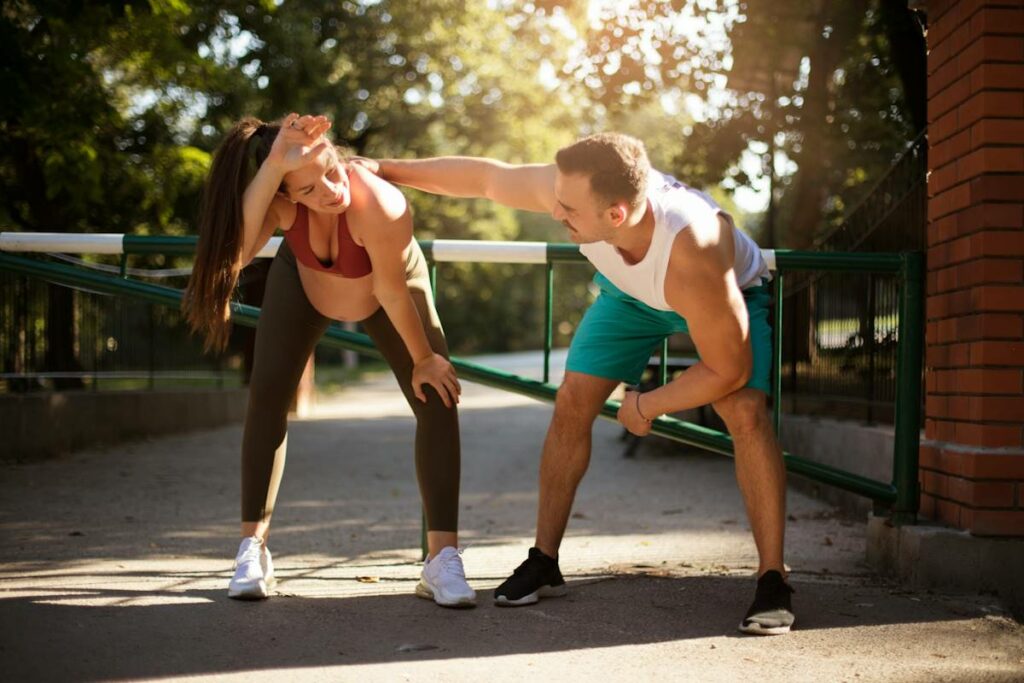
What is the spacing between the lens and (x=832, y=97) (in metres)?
11.8

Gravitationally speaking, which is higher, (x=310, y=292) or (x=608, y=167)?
(x=608, y=167)

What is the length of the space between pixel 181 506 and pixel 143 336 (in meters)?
5.61

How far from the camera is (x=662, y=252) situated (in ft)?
11.1

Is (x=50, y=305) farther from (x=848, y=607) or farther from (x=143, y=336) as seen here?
(x=848, y=607)

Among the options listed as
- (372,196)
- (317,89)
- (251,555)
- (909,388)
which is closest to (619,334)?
(372,196)

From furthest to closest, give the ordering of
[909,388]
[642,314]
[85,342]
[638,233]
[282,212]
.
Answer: [85,342] < [909,388] < [642,314] < [282,212] < [638,233]

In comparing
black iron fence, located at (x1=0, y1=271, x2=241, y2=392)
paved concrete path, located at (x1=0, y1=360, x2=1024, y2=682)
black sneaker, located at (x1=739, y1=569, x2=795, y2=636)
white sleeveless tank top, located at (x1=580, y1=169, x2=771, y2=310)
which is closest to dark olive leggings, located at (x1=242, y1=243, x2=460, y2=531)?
paved concrete path, located at (x1=0, y1=360, x2=1024, y2=682)

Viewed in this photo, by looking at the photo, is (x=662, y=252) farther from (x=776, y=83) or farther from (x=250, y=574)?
(x=776, y=83)

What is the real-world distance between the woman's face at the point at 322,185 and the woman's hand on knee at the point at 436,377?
1.90 feet

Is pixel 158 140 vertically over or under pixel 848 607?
over

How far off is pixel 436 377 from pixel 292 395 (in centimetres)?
53

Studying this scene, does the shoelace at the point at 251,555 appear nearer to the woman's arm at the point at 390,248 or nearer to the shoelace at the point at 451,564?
the shoelace at the point at 451,564

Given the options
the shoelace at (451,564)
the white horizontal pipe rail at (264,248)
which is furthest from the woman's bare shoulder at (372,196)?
the shoelace at (451,564)

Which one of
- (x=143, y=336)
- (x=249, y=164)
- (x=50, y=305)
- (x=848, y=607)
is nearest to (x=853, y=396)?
(x=848, y=607)
